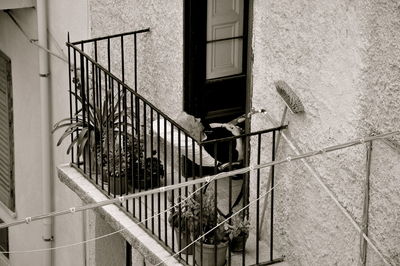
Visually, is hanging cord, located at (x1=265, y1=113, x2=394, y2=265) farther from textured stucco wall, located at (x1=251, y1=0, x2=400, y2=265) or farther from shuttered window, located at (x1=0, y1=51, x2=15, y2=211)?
shuttered window, located at (x1=0, y1=51, x2=15, y2=211)

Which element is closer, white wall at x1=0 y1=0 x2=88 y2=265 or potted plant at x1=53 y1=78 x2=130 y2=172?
potted plant at x1=53 y1=78 x2=130 y2=172

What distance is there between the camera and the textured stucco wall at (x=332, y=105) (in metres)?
7.04

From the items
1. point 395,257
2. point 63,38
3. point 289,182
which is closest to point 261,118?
point 289,182

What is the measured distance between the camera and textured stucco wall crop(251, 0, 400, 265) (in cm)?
704

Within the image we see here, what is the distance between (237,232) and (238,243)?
0.17 meters

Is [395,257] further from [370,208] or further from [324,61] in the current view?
[324,61]

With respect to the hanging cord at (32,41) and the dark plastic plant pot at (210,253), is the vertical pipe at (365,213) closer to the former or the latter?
the dark plastic plant pot at (210,253)

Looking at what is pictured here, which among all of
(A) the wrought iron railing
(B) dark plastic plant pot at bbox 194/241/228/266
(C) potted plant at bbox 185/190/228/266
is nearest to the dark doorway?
(A) the wrought iron railing

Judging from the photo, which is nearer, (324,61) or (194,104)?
(324,61)

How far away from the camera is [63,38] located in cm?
1173

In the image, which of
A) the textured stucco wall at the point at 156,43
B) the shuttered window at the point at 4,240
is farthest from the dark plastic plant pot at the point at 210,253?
the shuttered window at the point at 4,240

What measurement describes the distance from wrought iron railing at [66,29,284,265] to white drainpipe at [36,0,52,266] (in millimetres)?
1158

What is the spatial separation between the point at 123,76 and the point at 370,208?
393cm

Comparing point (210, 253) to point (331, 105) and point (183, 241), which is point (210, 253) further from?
point (331, 105)
